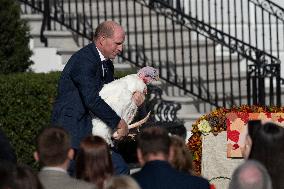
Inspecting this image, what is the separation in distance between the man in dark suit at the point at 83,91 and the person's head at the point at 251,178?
290 cm

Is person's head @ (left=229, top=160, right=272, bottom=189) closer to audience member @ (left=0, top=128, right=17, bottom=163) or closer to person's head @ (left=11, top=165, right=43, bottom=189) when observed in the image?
person's head @ (left=11, top=165, right=43, bottom=189)

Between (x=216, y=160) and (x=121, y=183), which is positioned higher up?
(x=121, y=183)

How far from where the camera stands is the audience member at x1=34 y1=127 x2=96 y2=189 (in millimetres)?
7895

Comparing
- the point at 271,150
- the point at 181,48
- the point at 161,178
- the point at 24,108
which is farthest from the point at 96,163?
the point at 181,48

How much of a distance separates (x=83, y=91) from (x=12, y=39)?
208 inches

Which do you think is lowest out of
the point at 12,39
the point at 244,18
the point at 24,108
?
the point at 24,108

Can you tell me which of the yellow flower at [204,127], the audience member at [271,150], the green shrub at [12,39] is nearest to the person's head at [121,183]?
the audience member at [271,150]

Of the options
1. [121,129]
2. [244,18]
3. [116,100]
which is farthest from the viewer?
[244,18]

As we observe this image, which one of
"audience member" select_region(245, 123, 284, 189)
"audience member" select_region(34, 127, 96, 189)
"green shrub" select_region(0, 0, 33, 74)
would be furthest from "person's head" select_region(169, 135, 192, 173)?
"green shrub" select_region(0, 0, 33, 74)

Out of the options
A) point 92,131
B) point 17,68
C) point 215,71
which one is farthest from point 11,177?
point 215,71

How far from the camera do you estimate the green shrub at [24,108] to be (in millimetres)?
13484

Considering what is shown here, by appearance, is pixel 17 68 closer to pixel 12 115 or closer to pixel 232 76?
pixel 12 115

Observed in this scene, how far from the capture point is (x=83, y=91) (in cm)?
967

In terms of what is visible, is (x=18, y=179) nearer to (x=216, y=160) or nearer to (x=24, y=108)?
(x=216, y=160)
